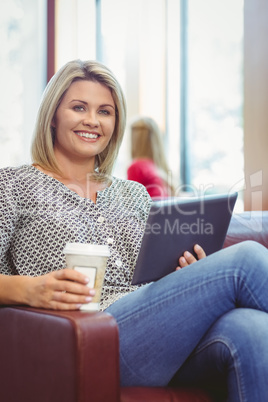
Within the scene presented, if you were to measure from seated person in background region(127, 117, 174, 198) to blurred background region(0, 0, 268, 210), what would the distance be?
30.1 inches

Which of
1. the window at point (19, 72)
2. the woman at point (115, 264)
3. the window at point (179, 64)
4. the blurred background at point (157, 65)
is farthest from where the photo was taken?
the window at point (179, 64)

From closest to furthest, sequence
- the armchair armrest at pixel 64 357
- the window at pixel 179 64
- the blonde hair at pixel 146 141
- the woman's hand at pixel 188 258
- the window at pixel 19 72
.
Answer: the armchair armrest at pixel 64 357, the woman's hand at pixel 188 258, the blonde hair at pixel 146 141, the window at pixel 19 72, the window at pixel 179 64

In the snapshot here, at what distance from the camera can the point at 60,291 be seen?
1.22m

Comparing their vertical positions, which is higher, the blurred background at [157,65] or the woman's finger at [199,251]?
the blurred background at [157,65]

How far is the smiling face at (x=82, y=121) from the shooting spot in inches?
68.3

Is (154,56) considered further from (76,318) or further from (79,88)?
(76,318)

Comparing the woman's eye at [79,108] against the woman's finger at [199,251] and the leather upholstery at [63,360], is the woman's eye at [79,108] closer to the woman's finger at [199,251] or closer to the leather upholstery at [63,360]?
the woman's finger at [199,251]

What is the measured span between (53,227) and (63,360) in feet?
1.72

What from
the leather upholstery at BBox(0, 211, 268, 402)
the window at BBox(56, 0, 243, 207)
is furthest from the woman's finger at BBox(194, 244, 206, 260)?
the window at BBox(56, 0, 243, 207)

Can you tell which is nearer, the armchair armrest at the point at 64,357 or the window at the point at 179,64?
the armchair armrest at the point at 64,357

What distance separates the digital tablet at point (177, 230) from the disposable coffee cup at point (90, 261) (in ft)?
0.53

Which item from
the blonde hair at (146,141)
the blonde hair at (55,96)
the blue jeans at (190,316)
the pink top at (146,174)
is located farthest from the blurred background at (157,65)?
the blue jeans at (190,316)

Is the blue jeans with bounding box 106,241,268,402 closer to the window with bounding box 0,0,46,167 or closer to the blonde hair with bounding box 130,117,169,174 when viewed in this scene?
the blonde hair with bounding box 130,117,169,174

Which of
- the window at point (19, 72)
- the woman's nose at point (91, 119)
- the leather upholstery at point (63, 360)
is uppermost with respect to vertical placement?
the window at point (19, 72)
